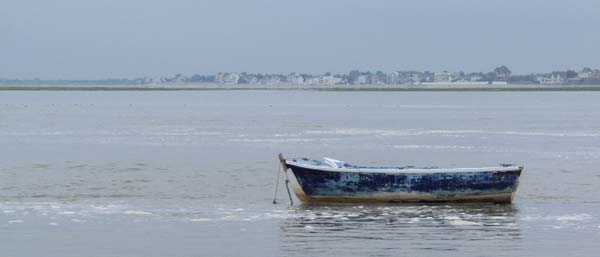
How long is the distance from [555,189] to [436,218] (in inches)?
330

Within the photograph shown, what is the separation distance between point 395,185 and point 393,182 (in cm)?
9

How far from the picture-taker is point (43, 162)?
3975 cm

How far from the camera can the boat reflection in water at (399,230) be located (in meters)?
19.7

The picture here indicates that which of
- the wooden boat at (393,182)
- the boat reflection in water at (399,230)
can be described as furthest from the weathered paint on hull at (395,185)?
the boat reflection in water at (399,230)

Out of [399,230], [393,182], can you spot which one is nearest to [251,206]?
[393,182]

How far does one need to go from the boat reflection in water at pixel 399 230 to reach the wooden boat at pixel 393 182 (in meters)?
0.28

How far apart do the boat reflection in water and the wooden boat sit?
0.28m

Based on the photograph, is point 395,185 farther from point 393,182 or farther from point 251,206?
point 251,206

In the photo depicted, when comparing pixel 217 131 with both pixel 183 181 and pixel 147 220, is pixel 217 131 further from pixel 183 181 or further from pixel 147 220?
pixel 147 220

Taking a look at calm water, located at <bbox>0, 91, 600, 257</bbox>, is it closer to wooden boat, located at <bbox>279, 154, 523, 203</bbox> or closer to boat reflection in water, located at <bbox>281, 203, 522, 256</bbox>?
boat reflection in water, located at <bbox>281, 203, 522, 256</bbox>

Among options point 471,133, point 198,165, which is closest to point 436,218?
point 198,165

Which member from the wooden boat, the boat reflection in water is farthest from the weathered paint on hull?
the boat reflection in water

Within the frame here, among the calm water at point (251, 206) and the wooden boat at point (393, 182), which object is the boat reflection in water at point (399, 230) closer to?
the calm water at point (251, 206)

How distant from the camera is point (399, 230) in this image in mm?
21766
